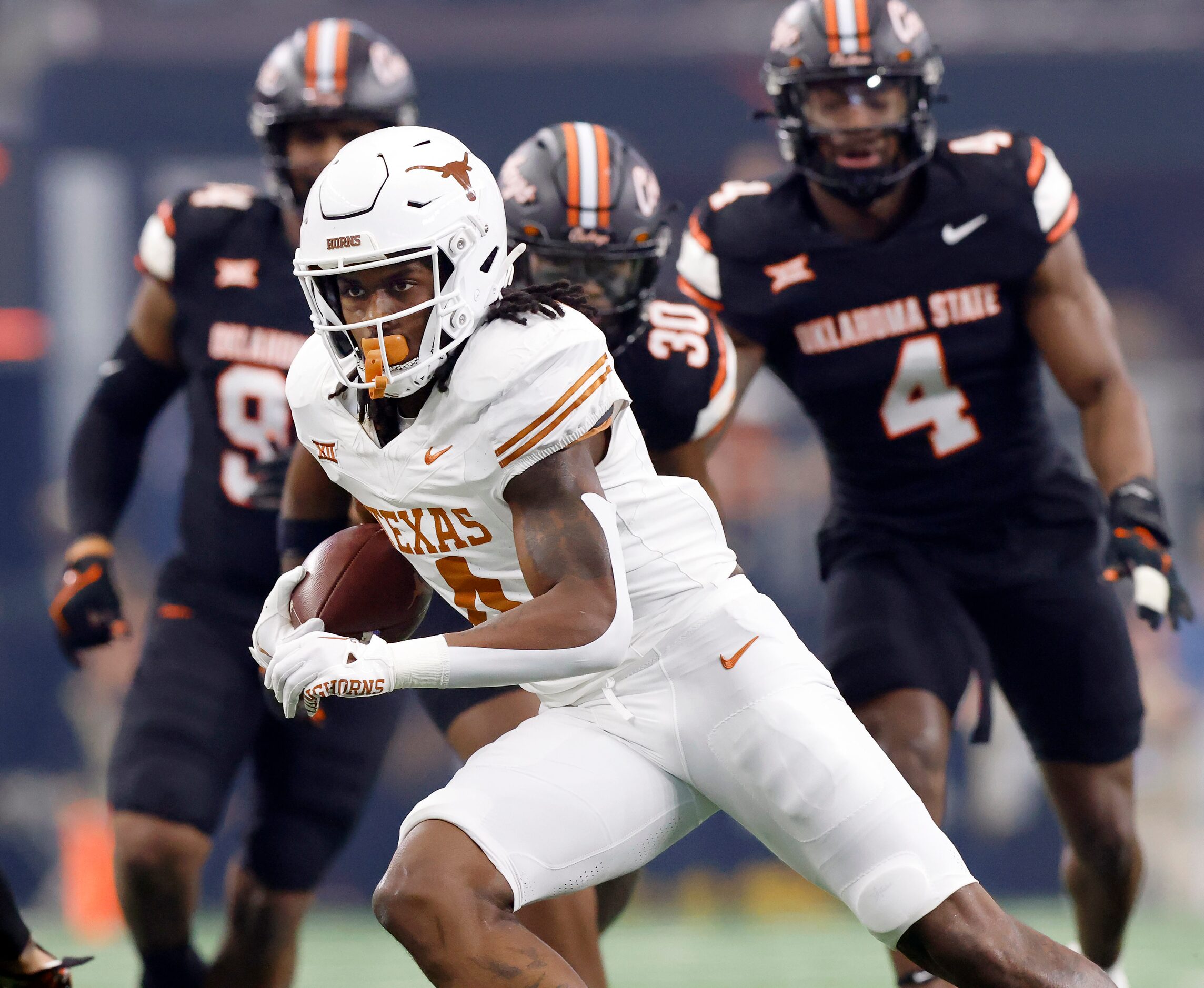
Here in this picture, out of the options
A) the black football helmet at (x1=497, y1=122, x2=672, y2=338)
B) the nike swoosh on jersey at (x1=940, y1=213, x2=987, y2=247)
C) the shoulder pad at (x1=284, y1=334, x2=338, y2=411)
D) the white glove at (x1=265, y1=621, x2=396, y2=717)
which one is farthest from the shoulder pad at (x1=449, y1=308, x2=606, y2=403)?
the nike swoosh on jersey at (x1=940, y1=213, x2=987, y2=247)

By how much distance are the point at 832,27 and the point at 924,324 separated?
24.2 inches

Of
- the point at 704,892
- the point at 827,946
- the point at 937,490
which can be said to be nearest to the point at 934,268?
the point at 937,490

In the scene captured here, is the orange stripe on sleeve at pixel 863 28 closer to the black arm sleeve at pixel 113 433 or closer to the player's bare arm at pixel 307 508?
→ the player's bare arm at pixel 307 508

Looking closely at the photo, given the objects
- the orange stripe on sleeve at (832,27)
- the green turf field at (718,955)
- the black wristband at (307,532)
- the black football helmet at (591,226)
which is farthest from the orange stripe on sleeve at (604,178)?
the green turf field at (718,955)

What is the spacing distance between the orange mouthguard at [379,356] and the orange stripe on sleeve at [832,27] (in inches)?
57.8

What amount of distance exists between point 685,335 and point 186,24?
5540mm

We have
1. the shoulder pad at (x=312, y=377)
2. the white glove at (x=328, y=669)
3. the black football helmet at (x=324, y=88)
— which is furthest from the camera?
the black football helmet at (x=324, y=88)

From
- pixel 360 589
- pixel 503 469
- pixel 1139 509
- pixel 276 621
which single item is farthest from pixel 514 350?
pixel 1139 509

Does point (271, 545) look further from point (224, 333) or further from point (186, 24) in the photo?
point (186, 24)

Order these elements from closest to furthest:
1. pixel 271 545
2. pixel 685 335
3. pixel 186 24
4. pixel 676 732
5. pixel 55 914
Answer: pixel 676 732 < pixel 685 335 < pixel 271 545 < pixel 55 914 < pixel 186 24

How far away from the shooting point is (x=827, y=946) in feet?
19.6

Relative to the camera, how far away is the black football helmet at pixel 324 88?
389 centimetres

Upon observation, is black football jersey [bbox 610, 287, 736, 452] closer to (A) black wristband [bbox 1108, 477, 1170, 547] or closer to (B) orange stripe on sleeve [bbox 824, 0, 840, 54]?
(B) orange stripe on sleeve [bbox 824, 0, 840, 54]

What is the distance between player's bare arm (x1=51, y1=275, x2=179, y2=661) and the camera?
3.93m
